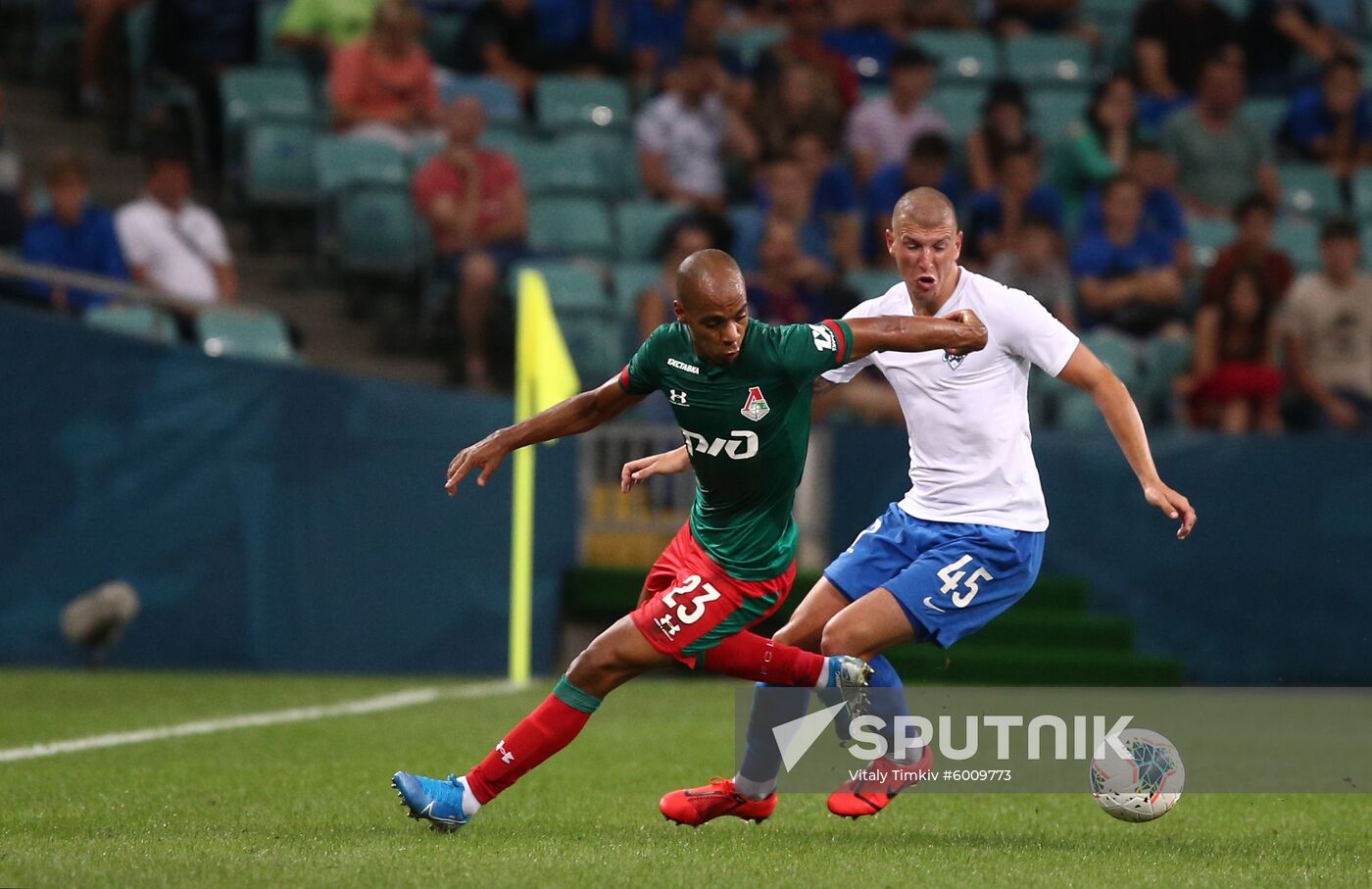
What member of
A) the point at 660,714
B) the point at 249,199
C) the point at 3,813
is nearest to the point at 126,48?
the point at 249,199

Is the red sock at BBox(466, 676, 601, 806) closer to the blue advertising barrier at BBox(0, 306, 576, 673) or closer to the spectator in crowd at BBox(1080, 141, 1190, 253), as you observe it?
the blue advertising barrier at BBox(0, 306, 576, 673)

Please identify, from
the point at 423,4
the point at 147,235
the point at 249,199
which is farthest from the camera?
the point at 423,4

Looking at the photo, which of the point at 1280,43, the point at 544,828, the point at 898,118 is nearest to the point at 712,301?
the point at 544,828

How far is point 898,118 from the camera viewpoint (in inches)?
608

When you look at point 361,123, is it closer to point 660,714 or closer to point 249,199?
point 249,199

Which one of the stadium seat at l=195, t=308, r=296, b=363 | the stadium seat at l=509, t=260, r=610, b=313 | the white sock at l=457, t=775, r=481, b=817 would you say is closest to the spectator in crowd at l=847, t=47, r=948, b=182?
the stadium seat at l=509, t=260, r=610, b=313

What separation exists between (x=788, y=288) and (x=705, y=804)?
7199 mm

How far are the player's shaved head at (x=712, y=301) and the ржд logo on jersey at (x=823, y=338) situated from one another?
236 millimetres

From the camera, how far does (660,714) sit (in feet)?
34.2

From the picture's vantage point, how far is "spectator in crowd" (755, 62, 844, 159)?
15148 mm

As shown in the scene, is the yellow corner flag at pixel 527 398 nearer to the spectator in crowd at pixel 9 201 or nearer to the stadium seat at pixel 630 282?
the stadium seat at pixel 630 282

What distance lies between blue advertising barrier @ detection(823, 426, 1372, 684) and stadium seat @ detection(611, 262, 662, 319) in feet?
6.15

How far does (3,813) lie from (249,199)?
868 centimetres

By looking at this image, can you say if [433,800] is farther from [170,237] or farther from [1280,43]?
[1280,43]
